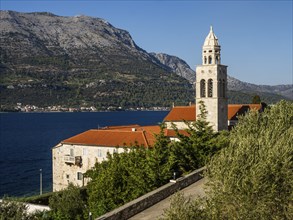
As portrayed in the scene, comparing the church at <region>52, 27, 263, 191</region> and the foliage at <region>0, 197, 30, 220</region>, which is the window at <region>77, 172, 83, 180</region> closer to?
the church at <region>52, 27, 263, 191</region>

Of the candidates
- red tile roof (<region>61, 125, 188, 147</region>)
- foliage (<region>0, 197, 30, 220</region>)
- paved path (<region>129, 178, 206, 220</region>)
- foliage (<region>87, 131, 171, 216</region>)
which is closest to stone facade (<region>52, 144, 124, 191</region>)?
red tile roof (<region>61, 125, 188, 147</region>)

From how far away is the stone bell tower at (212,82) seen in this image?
194 ft

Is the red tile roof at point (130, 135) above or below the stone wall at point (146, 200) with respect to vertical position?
above

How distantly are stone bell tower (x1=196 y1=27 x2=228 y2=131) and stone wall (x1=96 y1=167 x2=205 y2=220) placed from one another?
2917 centimetres

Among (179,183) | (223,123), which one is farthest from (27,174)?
(179,183)

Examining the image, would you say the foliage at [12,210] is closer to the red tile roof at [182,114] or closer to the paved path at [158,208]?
the paved path at [158,208]

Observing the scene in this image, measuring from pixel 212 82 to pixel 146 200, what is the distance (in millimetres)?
37019

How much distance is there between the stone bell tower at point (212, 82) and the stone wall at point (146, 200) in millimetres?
29171

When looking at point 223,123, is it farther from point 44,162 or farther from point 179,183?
point 44,162

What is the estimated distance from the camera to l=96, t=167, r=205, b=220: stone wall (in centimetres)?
2228

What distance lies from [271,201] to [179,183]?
445 inches

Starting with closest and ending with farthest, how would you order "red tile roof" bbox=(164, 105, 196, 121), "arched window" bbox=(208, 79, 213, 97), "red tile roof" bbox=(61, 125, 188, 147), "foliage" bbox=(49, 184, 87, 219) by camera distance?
"foliage" bbox=(49, 184, 87, 219) < "red tile roof" bbox=(61, 125, 188, 147) < "arched window" bbox=(208, 79, 213, 97) < "red tile roof" bbox=(164, 105, 196, 121)

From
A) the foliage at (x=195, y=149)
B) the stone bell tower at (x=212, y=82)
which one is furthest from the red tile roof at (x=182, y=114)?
the foliage at (x=195, y=149)

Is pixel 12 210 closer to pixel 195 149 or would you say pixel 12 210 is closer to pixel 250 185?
pixel 250 185
